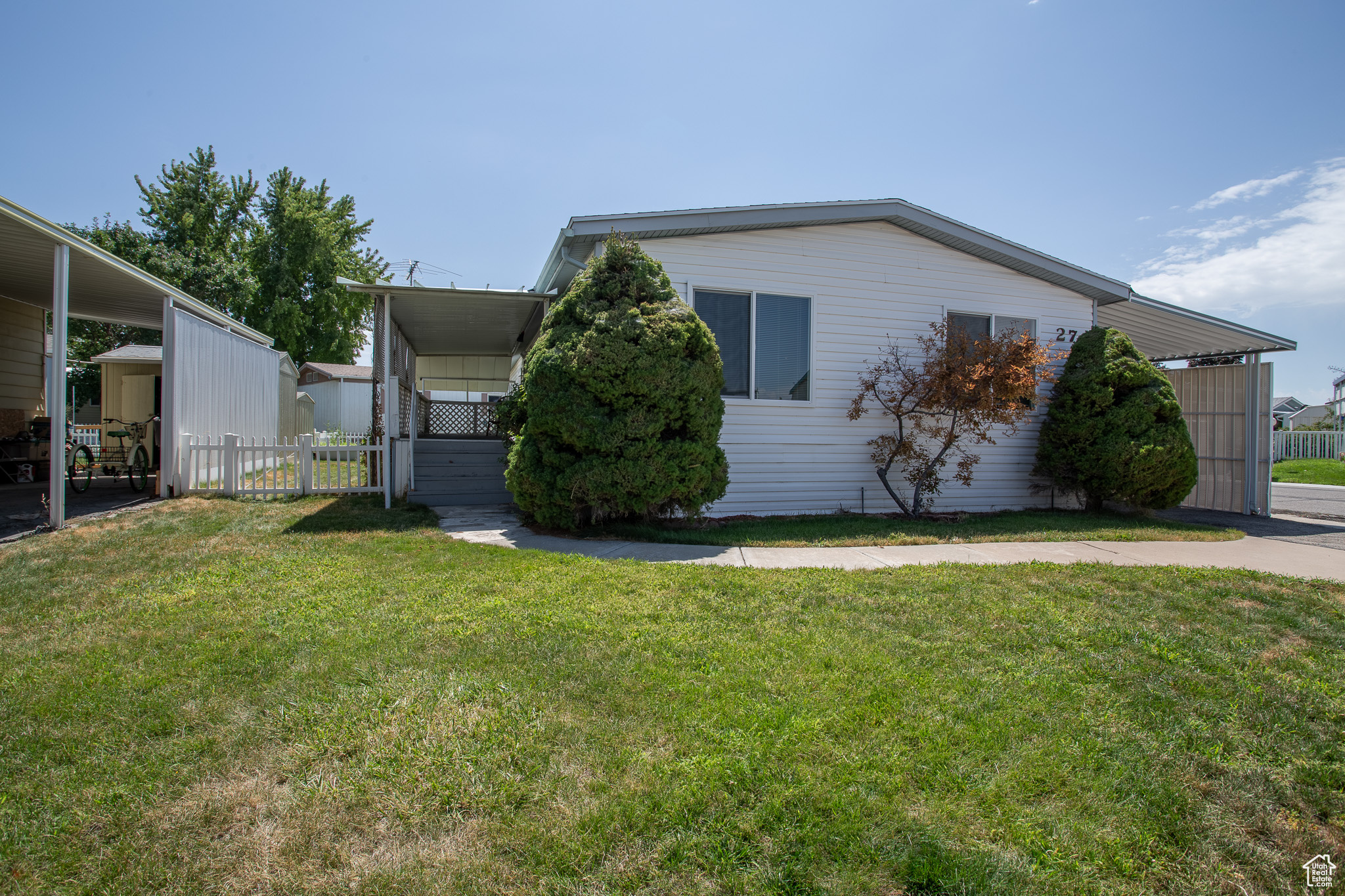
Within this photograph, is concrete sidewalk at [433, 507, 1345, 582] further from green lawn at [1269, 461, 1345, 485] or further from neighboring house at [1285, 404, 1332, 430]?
neighboring house at [1285, 404, 1332, 430]

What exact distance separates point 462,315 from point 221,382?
14.2 ft

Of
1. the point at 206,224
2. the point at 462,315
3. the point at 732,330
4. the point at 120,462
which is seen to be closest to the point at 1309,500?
the point at 732,330

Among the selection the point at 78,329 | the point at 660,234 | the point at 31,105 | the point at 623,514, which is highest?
the point at 31,105

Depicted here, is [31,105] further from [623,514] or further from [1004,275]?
[1004,275]

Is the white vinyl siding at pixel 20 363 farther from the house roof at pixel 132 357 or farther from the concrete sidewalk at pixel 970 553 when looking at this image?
the concrete sidewalk at pixel 970 553

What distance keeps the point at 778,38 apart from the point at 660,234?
298 centimetres

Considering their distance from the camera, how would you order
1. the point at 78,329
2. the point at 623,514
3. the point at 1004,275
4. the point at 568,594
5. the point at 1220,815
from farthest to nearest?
the point at 78,329, the point at 1004,275, the point at 623,514, the point at 568,594, the point at 1220,815

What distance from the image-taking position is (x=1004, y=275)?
9.48 metres

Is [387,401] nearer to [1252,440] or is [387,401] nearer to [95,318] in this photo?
[95,318]

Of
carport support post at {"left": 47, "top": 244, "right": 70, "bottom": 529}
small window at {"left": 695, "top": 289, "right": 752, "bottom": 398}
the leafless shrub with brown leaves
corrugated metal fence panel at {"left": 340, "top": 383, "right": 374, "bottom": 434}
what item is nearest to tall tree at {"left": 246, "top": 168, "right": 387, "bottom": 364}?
corrugated metal fence panel at {"left": 340, "top": 383, "right": 374, "bottom": 434}

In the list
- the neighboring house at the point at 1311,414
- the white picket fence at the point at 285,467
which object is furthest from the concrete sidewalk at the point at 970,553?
the neighboring house at the point at 1311,414

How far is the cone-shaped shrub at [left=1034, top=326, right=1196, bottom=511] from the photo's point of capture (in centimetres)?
850

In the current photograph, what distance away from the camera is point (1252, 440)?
10.2 meters

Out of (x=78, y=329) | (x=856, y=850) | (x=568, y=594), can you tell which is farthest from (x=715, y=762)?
(x=78, y=329)
